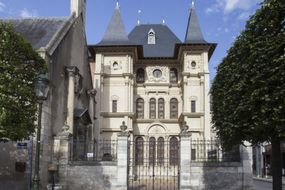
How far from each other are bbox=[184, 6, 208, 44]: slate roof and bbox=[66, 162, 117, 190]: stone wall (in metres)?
21.4

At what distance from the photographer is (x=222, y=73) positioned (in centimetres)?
1553

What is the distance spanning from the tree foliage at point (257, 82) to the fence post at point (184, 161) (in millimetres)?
3449

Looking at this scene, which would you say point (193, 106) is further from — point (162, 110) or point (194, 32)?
point (194, 32)

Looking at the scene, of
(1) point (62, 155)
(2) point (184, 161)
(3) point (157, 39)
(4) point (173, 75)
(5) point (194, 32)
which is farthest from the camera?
(3) point (157, 39)

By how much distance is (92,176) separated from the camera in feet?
61.0

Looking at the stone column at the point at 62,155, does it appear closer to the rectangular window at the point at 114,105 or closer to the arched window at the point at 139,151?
the arched window at the point at 139,151

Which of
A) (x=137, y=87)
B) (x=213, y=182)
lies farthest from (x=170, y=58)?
(x=213, y=182)

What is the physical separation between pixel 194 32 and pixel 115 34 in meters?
7.91

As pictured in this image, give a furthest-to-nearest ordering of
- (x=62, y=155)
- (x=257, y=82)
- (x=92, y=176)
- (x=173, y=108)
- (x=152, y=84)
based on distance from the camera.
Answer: (x=152, y=84), (x=173, y=108), (x=62, y=155), (x=92, y=176), (x=257, y=82)

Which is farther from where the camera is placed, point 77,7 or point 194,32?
point 194,32

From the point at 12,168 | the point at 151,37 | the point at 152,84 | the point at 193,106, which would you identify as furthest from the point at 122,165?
the point at 151,37

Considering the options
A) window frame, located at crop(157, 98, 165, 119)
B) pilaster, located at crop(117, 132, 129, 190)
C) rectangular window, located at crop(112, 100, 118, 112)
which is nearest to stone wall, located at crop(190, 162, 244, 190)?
pilaster, located at crop(117, 132, 129, 190)

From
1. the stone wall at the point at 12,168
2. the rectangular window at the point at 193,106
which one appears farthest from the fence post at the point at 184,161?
the rectangular window at the point at 193,106

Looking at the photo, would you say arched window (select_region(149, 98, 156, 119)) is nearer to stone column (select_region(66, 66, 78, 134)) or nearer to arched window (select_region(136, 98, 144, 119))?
arched window (select_region(136, 98, 144, 119))
